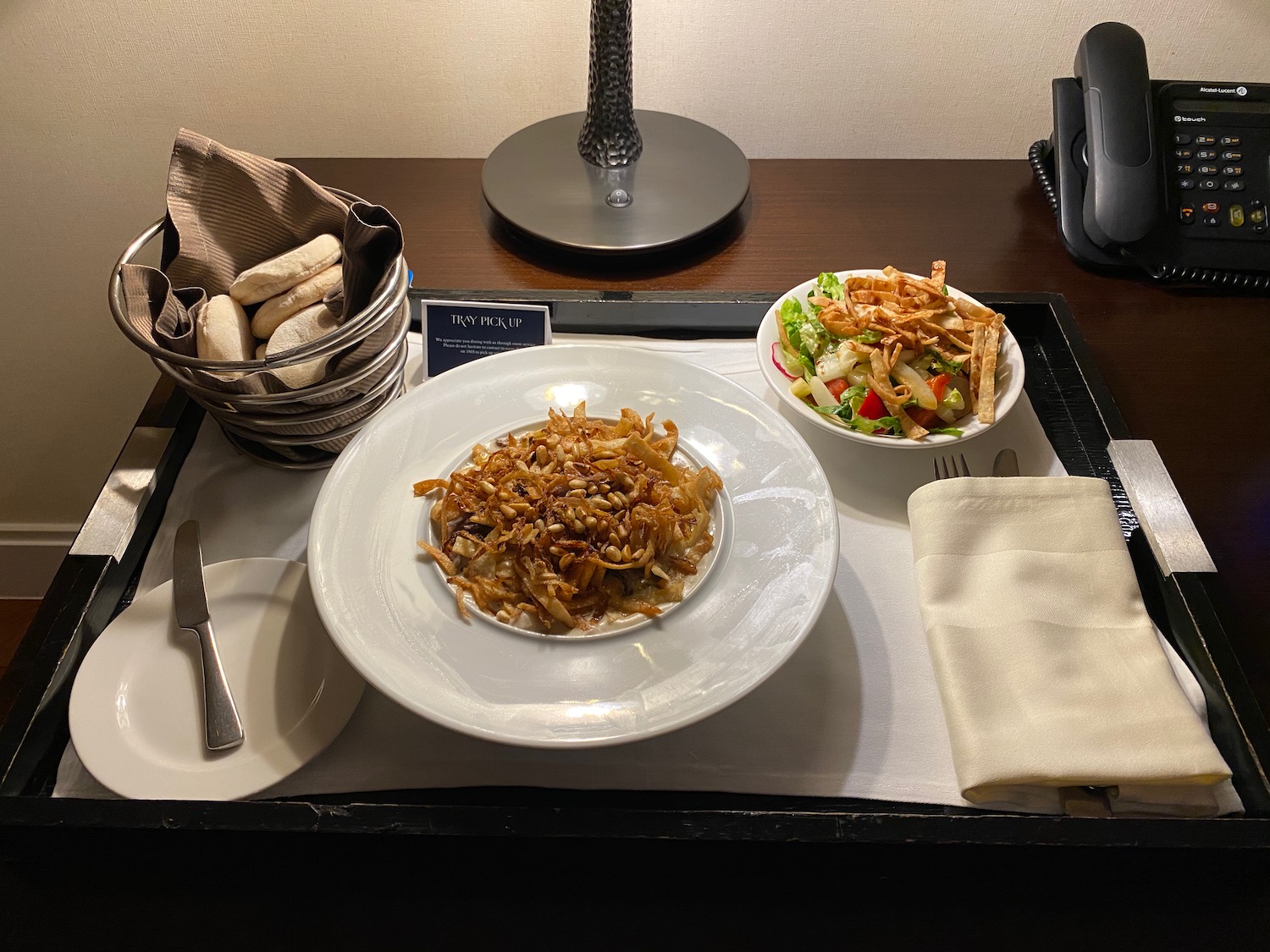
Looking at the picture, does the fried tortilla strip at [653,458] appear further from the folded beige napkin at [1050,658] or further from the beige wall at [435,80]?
the beige wall at [435,80]

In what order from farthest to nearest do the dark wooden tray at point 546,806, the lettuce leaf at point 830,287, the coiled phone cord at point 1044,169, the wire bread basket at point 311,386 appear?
1. the coiled phone cord at point 1044,169
2. the lettuce leaf at point 830,287
3. the wire bread basket at point 311,386
4. the dark wooden tray at point 546,806

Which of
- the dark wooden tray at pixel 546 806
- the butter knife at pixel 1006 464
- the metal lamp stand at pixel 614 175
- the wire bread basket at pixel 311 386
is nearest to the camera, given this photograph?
the dark wooden tray at pixel 546 806

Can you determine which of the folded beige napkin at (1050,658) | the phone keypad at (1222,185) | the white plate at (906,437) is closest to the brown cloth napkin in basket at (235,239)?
the white plate at (906,437)

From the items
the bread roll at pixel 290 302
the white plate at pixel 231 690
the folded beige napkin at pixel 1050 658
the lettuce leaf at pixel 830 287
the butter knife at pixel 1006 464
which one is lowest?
the white plate at pixel 231 690

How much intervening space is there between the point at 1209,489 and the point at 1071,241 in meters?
0.41

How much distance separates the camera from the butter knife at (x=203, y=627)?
64 cm

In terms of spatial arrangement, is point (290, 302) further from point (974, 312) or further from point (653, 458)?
point (974, 312)

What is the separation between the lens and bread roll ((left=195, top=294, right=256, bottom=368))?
0.76 metres

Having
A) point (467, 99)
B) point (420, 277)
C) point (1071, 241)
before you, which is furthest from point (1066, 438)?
point (467, 99)

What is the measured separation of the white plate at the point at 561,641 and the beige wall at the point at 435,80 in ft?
2.44

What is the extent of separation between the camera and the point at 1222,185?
3.63ft

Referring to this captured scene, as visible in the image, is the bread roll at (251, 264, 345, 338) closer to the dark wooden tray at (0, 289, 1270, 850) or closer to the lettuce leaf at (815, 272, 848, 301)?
the dark wooden tray at (0, 289, 1270, 850)

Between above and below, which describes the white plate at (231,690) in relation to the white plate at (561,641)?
below

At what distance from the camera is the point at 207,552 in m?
0.80
